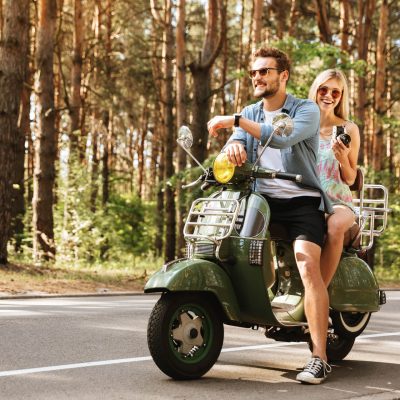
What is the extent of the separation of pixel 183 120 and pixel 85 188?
457cm

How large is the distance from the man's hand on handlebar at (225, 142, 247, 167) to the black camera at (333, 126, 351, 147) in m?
0.94

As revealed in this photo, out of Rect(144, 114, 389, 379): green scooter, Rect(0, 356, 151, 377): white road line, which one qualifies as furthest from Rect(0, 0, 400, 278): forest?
Rect(144, 114, 389, 379): green scooter

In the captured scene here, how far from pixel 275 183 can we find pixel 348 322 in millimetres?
1512

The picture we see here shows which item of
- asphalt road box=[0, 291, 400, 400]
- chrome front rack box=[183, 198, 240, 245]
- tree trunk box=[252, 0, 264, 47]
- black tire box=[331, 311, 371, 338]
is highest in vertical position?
tree trunk box=[252, 0, 264, 47]

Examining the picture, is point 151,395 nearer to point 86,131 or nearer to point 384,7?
point 384,7

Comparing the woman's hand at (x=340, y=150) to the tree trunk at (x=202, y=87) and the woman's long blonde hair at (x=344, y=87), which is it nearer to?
the woman's long blonde hair at (x=344, y=87)

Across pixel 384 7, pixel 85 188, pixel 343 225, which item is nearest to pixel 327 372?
pixel 343 225

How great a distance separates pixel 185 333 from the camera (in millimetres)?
5500

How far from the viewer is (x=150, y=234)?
1441 inches

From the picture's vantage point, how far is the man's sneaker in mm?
5645

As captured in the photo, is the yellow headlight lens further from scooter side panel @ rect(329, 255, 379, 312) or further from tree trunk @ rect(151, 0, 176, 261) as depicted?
tree trunk @ rect(151, 0, 176, 261)

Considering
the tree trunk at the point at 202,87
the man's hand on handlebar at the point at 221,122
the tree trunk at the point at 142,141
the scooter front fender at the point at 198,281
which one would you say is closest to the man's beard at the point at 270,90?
the man's hand on handlebar at the point at 221,122

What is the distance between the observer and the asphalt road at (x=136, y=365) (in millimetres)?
5262

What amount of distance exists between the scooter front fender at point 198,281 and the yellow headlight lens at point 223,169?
54 centimetres
